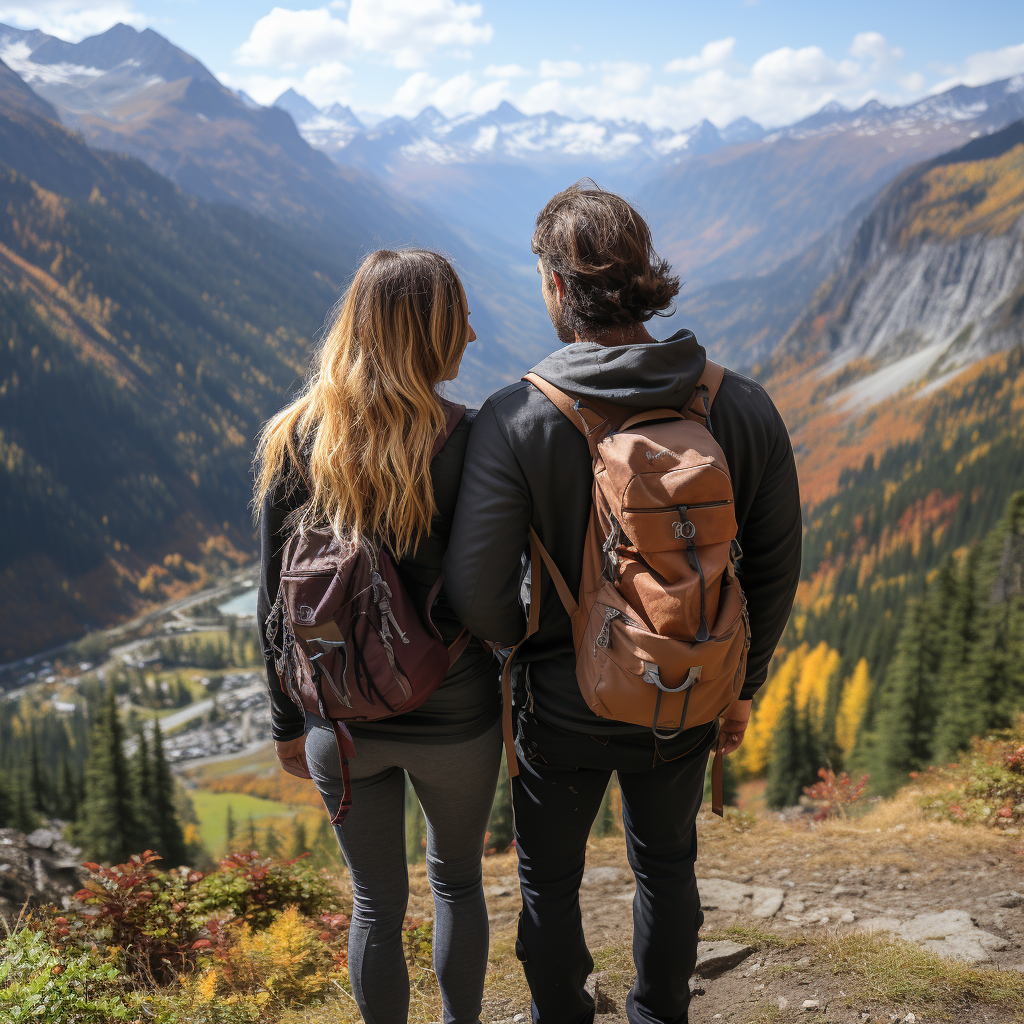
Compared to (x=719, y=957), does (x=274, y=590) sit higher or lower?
higher

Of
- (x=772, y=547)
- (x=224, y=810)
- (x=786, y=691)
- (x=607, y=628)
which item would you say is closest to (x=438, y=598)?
(x=607, y=628)

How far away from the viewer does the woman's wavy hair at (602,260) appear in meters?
2.21

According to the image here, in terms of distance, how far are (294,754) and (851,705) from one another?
53.6 m

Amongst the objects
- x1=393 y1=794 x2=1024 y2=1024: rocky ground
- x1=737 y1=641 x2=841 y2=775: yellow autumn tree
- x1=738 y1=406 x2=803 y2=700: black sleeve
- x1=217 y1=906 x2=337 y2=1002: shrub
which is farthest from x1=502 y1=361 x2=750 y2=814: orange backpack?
x1=737 y1=641 x2=841 y2=775: yellow autumn tree

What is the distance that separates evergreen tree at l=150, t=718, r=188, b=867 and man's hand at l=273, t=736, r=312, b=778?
28210 millimetres

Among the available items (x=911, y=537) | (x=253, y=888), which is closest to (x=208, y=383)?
(x=911, y=537)

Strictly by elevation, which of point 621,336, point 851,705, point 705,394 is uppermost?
point 621,336

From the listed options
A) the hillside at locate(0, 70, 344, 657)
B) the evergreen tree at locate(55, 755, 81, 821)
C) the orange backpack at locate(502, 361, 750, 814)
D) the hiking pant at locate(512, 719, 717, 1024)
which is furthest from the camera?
the hillside at locate(0, 70, 344, 657)

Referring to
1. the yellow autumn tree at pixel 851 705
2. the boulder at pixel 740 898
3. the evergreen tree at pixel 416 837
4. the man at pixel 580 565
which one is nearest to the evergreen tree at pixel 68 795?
the evergreen tree at pixel 416 837

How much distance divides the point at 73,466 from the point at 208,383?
45.2m

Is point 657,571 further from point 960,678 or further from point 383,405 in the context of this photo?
point 960,678

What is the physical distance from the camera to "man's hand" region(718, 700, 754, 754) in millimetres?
2824

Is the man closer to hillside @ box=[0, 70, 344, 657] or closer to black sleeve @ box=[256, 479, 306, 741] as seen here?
black sleeve @ box=[256, 479, 306, 741]

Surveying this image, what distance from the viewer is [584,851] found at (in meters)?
2.62
